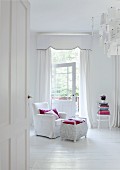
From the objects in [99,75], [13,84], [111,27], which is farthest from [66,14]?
[13,84]

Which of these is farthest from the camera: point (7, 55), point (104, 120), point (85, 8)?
point (104, 120)

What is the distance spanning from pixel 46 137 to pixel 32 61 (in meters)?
→ 2.64

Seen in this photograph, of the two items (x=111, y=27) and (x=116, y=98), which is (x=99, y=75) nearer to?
(x=116, y=98)

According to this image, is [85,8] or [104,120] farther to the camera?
[104,120]

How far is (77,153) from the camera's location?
149 inches

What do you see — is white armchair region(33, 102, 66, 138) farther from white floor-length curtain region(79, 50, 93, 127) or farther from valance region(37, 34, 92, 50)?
valance region(37, 34, 92, 50)

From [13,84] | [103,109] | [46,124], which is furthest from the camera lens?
[103,109]

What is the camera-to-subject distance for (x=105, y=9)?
182 inches

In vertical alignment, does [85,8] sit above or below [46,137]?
above

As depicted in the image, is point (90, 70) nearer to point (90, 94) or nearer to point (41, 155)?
point (90, 94)

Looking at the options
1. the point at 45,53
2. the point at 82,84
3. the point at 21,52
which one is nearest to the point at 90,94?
the point at 82,84

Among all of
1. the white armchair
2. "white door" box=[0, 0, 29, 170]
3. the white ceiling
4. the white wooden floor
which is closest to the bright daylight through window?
the white ceiling

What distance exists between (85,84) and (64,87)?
0.69 m

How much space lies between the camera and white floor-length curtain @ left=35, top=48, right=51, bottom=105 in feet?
21.4
